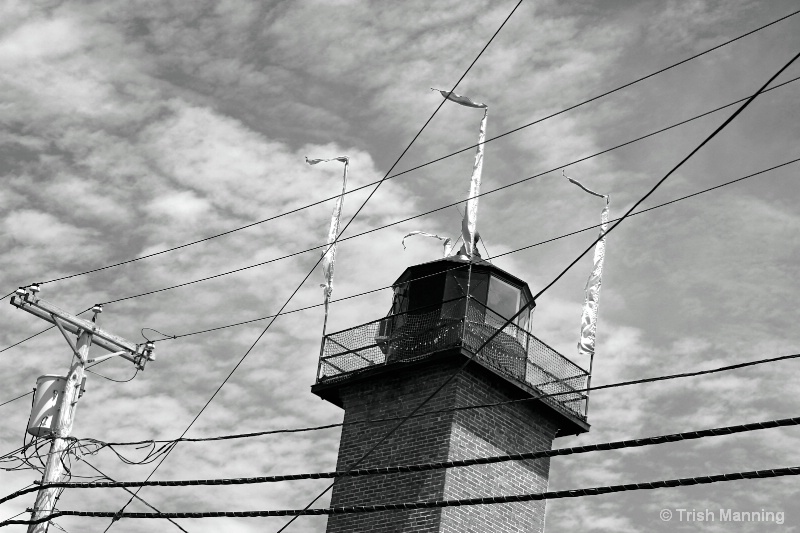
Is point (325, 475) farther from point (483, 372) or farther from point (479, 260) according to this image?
point (479, 260)

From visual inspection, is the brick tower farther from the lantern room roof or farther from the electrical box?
the electrical box

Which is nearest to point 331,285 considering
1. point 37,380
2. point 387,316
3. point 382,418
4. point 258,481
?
point 387,316

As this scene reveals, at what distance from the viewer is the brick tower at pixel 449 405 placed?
24062 millimetres

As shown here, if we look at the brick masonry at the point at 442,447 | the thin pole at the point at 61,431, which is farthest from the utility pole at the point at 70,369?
the brick masonry at the point at 442,447

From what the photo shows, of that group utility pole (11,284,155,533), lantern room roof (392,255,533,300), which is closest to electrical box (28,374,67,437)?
utility pole (11,284,155,533)

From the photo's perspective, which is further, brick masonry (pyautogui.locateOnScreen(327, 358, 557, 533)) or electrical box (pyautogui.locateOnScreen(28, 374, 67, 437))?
brick masonry (pyautogui.locateOnScreen(327, 358, 557, 533))

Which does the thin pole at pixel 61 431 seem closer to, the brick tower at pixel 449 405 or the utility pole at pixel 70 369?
the utility pole at pixel 70 369

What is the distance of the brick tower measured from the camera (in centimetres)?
2406

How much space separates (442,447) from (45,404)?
8.45 meters

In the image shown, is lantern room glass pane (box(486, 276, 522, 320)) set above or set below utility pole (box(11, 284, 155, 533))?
above

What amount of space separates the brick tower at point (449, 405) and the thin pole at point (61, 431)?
743 centimetres

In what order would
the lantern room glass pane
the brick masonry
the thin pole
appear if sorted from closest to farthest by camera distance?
the thin pole < the brick masonry < the lantern room glass pane

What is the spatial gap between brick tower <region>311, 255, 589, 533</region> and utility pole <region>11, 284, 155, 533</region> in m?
6.55

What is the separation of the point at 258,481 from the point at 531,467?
12798 mm
